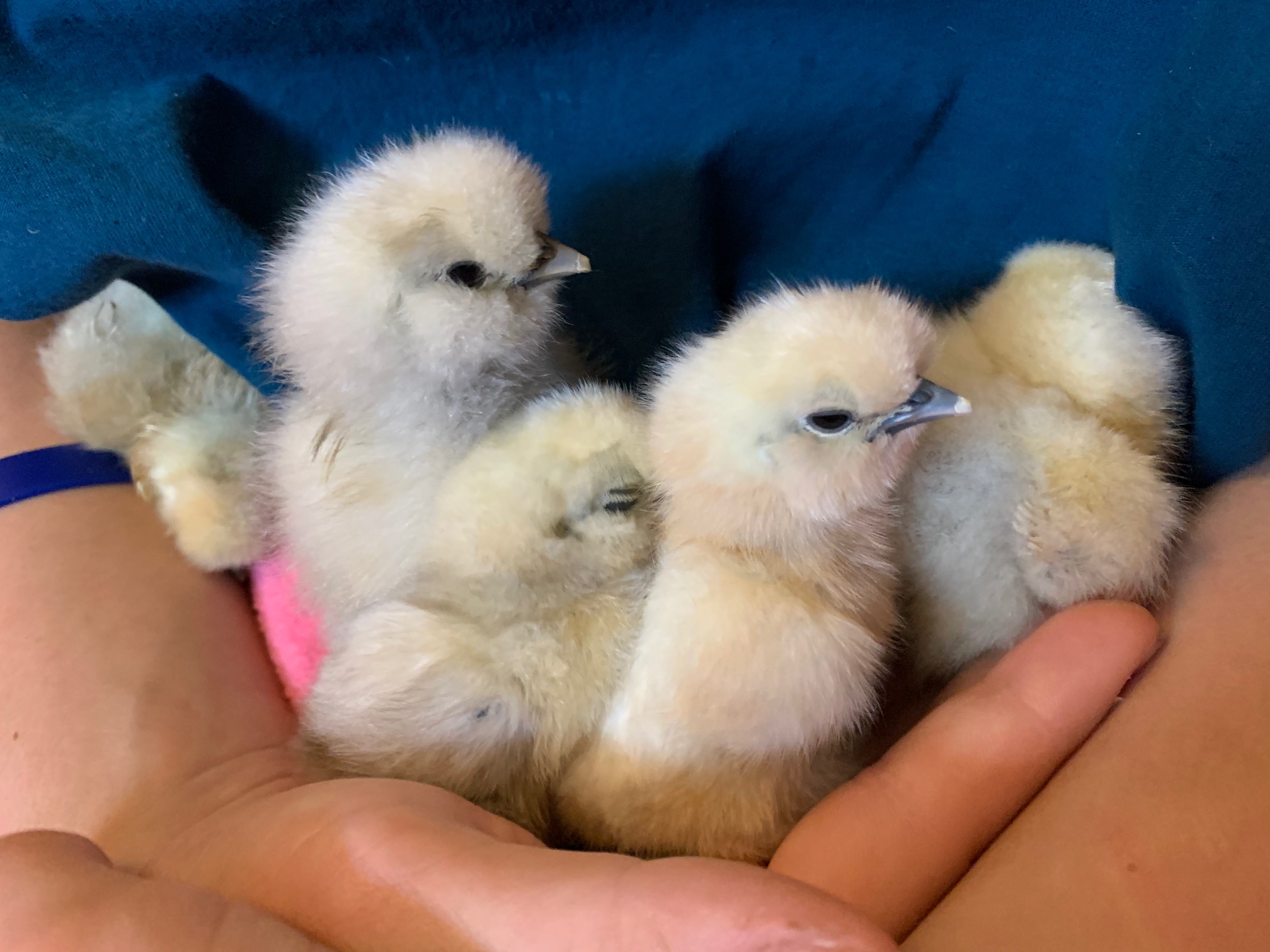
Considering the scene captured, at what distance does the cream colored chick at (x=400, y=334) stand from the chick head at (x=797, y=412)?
8.9 inches

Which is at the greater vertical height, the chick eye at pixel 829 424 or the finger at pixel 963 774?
the chick eye at pixel 829 424

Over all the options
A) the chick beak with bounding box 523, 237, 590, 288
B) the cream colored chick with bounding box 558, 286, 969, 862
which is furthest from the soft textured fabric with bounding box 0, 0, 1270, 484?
the cream colored chick with bounding box 558, 286, 969, 862

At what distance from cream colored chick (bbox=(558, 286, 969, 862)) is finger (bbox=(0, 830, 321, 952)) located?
355 millimetres

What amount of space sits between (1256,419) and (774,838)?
24.8 inches

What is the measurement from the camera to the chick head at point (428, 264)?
896 millimetres

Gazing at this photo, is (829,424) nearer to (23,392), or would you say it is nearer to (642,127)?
(642,127)

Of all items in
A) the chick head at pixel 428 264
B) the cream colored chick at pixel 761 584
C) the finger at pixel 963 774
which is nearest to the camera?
the finger at pixel 963 774

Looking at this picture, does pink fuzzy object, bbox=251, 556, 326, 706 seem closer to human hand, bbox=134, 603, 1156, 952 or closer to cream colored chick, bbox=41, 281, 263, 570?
cream colored chick, bbox=41, 281, 263, 570

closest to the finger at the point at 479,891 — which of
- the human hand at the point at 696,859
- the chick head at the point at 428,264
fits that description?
the human hand at the point at 696,859

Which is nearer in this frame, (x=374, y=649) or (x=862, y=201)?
(x=374, y=649)

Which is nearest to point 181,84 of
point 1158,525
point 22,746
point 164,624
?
point 164,624

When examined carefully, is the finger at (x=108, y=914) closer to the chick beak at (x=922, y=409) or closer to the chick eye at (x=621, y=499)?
the chick eye at (x=621, y=499)

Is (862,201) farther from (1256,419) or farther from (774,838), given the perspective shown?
(774,838)

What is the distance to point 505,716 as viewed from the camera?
84cm
